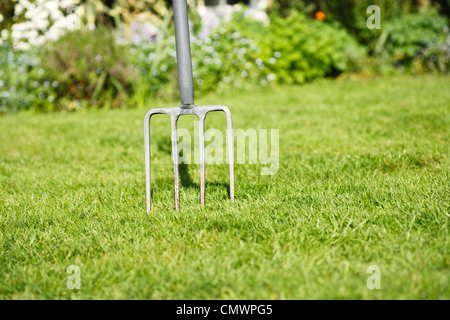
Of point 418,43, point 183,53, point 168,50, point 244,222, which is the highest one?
point 418,43

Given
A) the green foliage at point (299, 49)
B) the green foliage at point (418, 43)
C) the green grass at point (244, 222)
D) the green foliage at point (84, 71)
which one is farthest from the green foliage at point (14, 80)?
the green foliage at point (418, 43)

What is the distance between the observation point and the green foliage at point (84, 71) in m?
5.84

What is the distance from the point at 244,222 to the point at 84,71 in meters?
4.65

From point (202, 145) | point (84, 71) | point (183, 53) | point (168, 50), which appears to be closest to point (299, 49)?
point (168, 50)

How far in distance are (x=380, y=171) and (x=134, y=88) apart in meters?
4.27

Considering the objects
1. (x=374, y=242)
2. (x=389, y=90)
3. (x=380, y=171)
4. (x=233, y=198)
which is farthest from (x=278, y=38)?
(x=374, y=242)

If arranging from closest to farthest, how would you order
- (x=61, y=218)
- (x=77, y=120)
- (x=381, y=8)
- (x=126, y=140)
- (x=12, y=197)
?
(x=61, y=218) < (x=12, y=197) < (x=126, y=140) < (x=77, y=120) < (x=381, y=8)

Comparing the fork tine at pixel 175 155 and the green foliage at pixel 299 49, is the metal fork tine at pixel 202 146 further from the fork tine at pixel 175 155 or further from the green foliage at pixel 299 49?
the green foliage at pixel 299 49

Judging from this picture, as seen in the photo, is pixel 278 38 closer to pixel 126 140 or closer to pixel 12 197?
pixel 126 140

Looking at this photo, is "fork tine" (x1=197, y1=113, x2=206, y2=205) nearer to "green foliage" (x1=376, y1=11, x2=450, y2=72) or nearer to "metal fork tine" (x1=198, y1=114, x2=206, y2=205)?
"metal fork tine" (x1=198, y1=114, x2=206, y2=205)

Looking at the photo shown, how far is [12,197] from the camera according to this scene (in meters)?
2.62

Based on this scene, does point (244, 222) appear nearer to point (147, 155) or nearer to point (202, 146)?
point (202, 146)

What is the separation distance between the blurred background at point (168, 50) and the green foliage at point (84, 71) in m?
0.01

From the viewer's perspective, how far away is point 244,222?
205 centimetres
